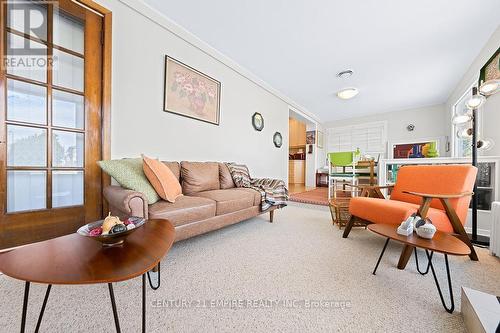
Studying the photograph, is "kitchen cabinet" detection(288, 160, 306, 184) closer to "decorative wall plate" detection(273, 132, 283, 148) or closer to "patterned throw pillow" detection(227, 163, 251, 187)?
"decorative wall plate" detection(273, 132, 283, 148)

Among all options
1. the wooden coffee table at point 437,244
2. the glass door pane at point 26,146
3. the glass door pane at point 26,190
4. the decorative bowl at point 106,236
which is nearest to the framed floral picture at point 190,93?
the glass door pane at point 26,146

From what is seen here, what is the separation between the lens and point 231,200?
6.62 ft

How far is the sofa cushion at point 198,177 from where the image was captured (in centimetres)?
223

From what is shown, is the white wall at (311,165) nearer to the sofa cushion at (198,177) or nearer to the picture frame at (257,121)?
the picture frame at (257,121)

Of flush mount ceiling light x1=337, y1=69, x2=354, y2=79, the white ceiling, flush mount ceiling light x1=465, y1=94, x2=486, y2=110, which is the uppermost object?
the white ceiling

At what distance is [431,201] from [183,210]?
7.49 ft

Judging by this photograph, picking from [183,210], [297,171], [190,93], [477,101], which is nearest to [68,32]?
[190,93]

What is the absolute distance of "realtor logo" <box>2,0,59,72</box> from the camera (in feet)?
4.91

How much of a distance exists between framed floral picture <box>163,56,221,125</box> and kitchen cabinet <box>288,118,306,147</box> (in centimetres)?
451

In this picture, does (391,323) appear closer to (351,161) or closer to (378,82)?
(351,161)

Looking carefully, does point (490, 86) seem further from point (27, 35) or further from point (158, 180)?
point (27, 35)

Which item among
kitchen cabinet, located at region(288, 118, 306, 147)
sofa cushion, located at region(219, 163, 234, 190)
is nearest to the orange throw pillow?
sofa cushion, located at region(219, 163, 234, 190)

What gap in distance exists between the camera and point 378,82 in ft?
12.5

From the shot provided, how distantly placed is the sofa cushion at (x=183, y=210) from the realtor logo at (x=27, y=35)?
5.17 ft
